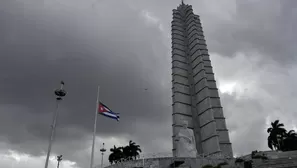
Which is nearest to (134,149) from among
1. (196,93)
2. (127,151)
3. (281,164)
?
(127,151)

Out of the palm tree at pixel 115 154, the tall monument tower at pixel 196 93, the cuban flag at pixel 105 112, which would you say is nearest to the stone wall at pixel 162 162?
the cuban flag at pixel 105 112

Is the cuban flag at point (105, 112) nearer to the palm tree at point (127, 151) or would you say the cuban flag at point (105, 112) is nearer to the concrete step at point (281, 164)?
the concrete step at point (281, 164)

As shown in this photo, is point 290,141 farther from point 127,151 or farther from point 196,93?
point 127,151

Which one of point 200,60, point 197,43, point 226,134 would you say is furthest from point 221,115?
point 197,43

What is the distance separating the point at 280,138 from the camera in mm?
51312

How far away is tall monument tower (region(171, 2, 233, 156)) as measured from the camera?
42000 millimetres

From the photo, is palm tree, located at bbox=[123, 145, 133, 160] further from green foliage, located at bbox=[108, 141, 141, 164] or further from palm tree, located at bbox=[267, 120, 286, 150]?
palm tree, located at bbox=[267, 120, 286, 150]

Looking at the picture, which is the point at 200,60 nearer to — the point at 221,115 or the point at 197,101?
the point at 197,101

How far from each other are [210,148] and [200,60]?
19.9 metres

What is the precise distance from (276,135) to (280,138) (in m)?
1.08

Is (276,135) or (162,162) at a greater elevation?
(276,135)

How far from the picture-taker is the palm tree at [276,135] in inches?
2014

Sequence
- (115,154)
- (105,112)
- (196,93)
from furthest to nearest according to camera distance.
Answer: (115,154) → (196,93) → (105,112)

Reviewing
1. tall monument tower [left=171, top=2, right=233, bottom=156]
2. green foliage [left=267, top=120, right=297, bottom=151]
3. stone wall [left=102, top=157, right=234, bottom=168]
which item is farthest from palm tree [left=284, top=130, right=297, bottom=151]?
stone wall [left=102, top=157, right=234, bottom=168]
